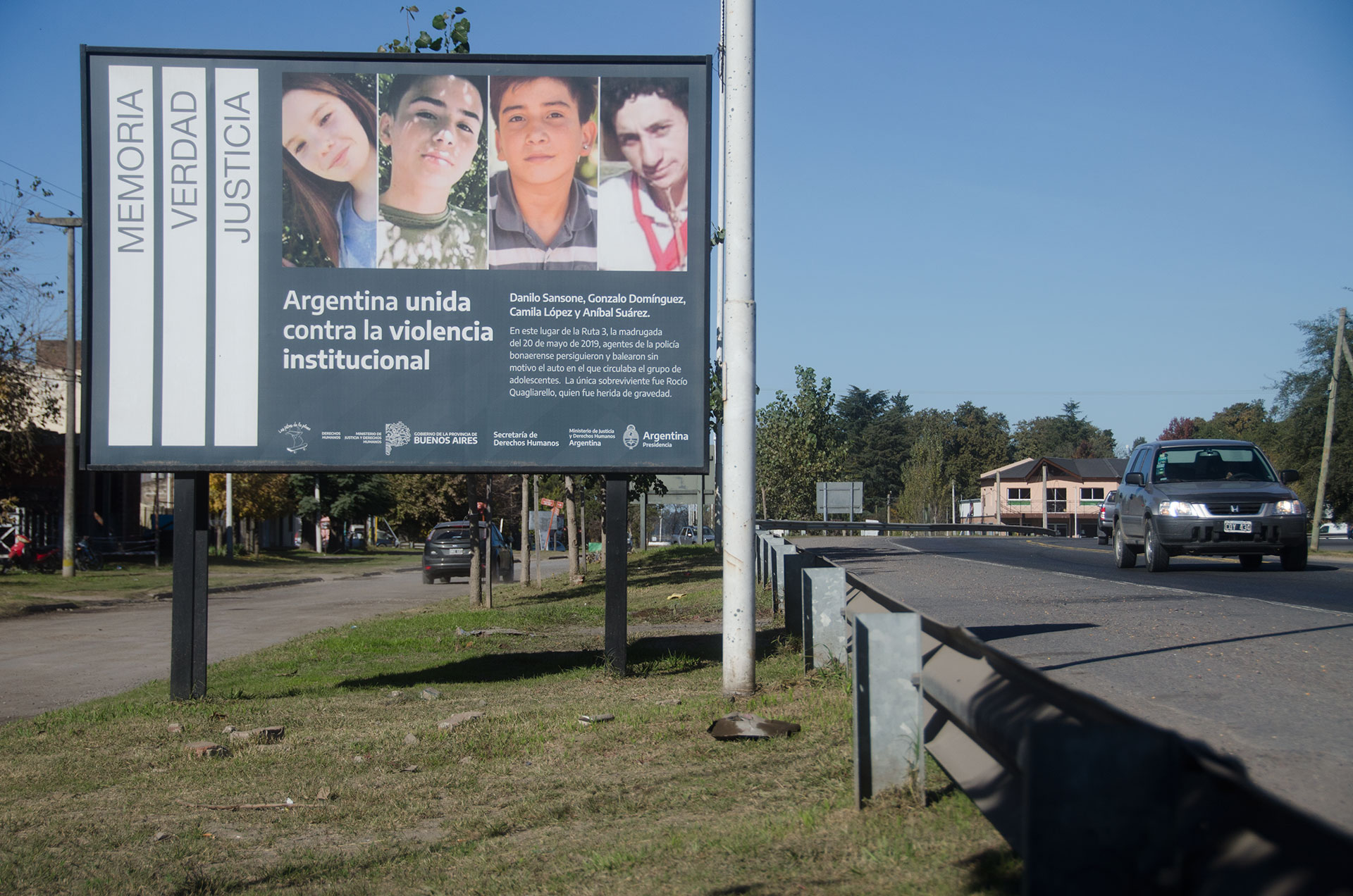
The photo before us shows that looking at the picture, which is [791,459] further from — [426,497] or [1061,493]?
[1061,493]

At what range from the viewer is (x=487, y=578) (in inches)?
776

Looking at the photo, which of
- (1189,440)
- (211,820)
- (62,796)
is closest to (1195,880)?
(211,820)

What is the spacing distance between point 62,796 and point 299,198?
209 inches

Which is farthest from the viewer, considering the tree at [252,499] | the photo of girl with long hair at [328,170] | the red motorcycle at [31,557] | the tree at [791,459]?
the tree at [791,459]

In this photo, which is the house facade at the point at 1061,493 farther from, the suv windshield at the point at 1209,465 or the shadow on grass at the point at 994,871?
the shadow on grass at the point at 994,871

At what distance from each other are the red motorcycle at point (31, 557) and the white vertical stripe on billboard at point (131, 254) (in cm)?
2748

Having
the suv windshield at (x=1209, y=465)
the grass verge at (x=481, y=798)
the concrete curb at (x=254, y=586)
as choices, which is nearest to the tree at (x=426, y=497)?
the concrete curb at (x=254, y=586)

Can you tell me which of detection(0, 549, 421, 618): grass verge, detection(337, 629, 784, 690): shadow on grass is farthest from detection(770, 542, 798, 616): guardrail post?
detection(0, 549, 421, 618): grass verge

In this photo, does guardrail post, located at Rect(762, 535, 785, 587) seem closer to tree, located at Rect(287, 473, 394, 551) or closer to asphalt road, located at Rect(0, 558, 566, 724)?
asphalt road, located at Rect(0, 558, 566, 724)

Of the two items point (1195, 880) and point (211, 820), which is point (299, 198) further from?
point (1195, 880)

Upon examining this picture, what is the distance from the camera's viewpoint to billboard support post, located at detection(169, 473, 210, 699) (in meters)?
9.16

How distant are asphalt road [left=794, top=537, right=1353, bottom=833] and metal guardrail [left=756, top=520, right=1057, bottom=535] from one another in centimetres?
2866

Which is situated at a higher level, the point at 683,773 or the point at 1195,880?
the point at 1195,880

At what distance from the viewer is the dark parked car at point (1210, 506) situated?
14492mm
